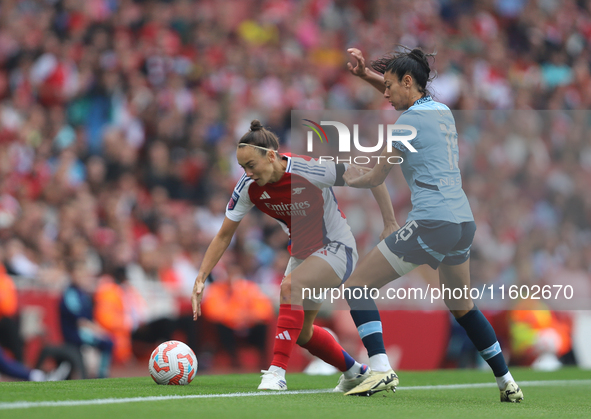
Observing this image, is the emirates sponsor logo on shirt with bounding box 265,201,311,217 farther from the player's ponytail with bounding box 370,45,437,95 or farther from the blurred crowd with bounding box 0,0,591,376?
the blurred crowd with bounding box 0,0,591,376

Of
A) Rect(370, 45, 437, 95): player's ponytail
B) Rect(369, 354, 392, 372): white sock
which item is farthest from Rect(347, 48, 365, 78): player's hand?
Rect(369, 354, 392, 372): white sock

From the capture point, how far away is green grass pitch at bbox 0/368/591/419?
421 centimetres

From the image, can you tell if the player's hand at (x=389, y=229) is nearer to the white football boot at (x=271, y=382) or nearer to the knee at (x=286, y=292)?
the knee at (x=286, y=292)

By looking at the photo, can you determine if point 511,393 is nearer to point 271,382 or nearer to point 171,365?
point 271,382

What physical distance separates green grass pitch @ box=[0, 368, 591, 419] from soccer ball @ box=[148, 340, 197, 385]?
105 millimetres

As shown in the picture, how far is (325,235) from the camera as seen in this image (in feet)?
19.5

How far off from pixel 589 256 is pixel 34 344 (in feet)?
28.8

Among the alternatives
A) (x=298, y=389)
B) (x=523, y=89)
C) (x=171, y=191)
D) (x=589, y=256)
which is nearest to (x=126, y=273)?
(x=171, y=191)

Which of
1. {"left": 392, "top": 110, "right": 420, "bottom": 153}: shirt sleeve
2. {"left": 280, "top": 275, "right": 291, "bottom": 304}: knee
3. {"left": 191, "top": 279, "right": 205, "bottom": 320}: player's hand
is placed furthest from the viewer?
{"left": 191, "top": 279, "right": 205, "bottom": 320}: player's hand

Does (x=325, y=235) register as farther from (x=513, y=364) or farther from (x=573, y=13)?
(x=573, y=13)

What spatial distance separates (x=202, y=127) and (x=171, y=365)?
7.30m

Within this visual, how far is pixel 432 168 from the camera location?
5191mm

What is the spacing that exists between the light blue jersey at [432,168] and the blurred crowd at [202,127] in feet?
18.0

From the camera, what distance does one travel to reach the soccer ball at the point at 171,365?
19.6 feet
